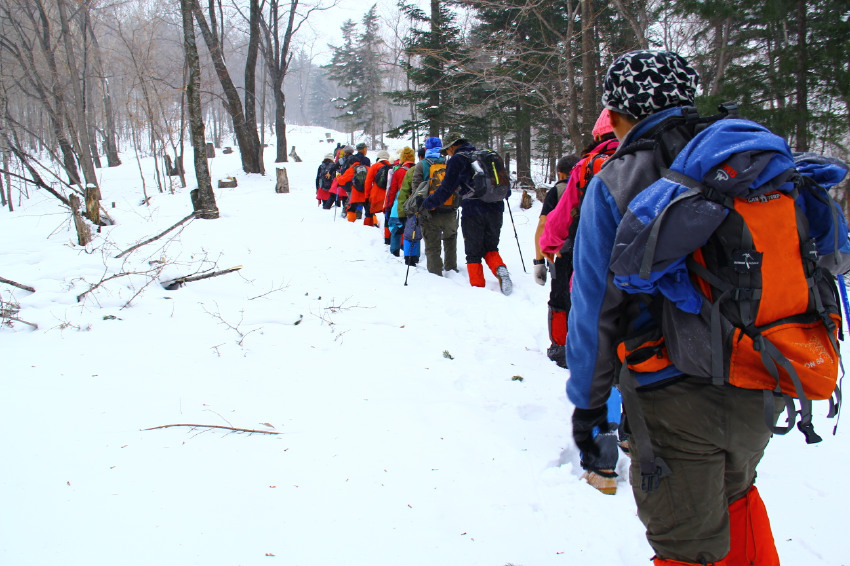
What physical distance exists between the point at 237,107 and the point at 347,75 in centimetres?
2665

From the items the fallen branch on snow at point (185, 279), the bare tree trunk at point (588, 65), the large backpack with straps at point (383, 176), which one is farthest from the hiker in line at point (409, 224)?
the bare tree trunk at point (588, 65)

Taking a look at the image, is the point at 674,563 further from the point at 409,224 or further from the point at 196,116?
the point at 196,116

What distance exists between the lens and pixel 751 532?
5.50 feet

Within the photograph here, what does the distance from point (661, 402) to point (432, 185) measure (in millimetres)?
5744

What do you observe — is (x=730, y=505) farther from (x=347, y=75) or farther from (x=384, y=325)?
(x=347, y=75)

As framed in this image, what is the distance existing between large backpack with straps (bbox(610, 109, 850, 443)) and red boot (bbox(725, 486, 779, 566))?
0.43 metres

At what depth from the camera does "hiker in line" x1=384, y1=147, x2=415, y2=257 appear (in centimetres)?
827

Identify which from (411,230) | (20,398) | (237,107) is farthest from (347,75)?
(20,398)

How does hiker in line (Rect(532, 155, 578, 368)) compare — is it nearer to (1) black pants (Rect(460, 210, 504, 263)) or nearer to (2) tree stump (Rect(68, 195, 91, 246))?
(1) black pants (Rect(460, 210, 504, 263))

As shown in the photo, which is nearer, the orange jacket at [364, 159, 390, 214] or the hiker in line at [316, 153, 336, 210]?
the orange jacket at [364, 159, 390, 214]

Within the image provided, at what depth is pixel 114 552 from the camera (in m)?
2.14

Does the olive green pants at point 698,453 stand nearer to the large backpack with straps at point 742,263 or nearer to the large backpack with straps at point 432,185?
the large backpack with straps at point 742,263

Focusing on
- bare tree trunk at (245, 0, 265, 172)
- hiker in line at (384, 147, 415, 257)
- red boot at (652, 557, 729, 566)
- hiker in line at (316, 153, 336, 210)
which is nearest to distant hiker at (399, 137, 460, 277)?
hiker in line at (384, 147, 415, 257)

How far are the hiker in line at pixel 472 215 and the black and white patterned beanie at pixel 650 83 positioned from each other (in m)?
4.69
